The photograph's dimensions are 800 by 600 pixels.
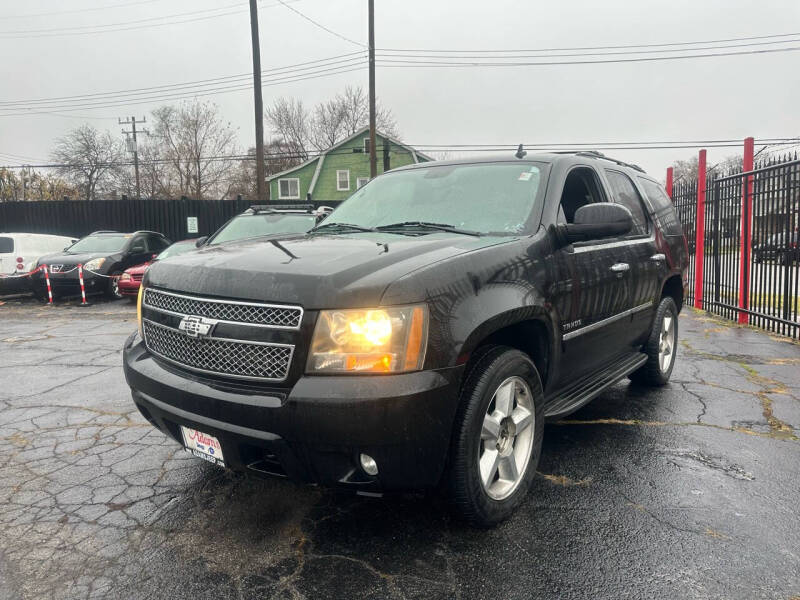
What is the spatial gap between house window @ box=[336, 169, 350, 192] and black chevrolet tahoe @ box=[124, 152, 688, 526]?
3734 cm

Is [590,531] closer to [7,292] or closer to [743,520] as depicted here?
[743,520]

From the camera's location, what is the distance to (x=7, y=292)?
12180 millimetres

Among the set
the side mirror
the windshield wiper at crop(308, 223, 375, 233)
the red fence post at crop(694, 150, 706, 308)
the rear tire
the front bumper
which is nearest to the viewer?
the front bumper

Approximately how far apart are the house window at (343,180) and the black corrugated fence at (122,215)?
20.1m

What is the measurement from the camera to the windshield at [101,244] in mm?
12422

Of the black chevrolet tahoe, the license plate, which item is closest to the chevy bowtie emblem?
the black chevrolet tahoe

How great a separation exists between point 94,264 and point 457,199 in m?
10.4

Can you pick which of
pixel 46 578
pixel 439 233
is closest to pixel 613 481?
pixel 439 233

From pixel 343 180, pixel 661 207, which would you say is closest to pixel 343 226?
pixel 661 207

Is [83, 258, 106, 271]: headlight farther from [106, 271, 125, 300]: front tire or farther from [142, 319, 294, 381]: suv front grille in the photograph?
[142, 319, 294, 381]: suv front grille

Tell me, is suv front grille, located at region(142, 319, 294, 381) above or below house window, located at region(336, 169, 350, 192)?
below

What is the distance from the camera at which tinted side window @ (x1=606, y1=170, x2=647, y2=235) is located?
4.33 meters

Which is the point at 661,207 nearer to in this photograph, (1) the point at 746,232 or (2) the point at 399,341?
(2) the point at 399,341

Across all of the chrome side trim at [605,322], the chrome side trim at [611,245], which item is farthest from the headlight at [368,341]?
the chrome side trim at [611,245]
